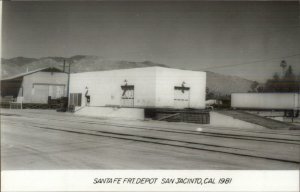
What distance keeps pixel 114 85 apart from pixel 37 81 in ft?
63.9

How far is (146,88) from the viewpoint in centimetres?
2984

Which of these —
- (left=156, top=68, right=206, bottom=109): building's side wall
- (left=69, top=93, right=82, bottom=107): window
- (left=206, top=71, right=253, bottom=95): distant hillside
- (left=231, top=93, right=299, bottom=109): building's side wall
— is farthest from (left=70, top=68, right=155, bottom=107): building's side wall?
(left=206, top=71, right=253, bottom=95): distant hillside

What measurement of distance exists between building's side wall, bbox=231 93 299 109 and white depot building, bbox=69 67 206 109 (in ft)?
26.5

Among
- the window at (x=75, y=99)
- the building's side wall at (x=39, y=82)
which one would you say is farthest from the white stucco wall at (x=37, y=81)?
the window at (x=75, y=99)

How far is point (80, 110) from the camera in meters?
31.8

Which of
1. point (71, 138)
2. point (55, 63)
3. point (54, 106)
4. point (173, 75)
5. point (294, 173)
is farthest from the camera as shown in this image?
point (55, 63)

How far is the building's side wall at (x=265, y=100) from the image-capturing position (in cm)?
3312

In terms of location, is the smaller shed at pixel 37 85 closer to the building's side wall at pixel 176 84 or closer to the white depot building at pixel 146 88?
the white depot building at pixel 146 88

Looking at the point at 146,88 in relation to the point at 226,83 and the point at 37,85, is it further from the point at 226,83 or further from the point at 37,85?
the point at 226,83

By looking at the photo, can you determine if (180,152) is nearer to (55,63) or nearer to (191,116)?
(191,116)

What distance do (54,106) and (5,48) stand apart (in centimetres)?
3657

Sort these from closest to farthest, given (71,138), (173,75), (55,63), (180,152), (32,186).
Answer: (32,186), (180,152), (71,138), (173,75), (55,63)

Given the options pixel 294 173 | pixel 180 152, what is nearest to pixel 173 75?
pixel 180 152

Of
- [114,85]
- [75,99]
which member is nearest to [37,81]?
[75,99]
